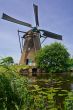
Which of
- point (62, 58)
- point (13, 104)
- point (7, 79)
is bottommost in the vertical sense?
point (13, 104)

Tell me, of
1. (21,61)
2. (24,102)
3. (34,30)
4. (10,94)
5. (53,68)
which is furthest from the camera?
(21,61)

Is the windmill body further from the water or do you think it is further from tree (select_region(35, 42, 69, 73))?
the water

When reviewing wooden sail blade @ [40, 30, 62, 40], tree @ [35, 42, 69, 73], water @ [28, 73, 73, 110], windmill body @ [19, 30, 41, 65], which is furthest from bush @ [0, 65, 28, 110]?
wooden sail blade @ [40, 30, 62, 40]

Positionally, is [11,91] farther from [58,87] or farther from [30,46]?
[30,46]

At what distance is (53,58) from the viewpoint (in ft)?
173

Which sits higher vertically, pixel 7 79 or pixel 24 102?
pixel 7 79

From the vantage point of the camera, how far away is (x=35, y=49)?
56.0 metres

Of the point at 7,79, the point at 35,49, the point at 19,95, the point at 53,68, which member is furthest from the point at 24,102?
the point at 35,49

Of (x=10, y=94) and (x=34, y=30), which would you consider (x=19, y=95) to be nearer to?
(x=10, y=94)

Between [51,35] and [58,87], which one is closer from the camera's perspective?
[58,87]

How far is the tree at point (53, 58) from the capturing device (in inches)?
2046

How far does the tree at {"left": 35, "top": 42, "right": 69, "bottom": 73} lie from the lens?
5196 centimetres

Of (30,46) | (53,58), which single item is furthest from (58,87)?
(30,46)

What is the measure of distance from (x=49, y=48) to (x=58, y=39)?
20.9 ft
